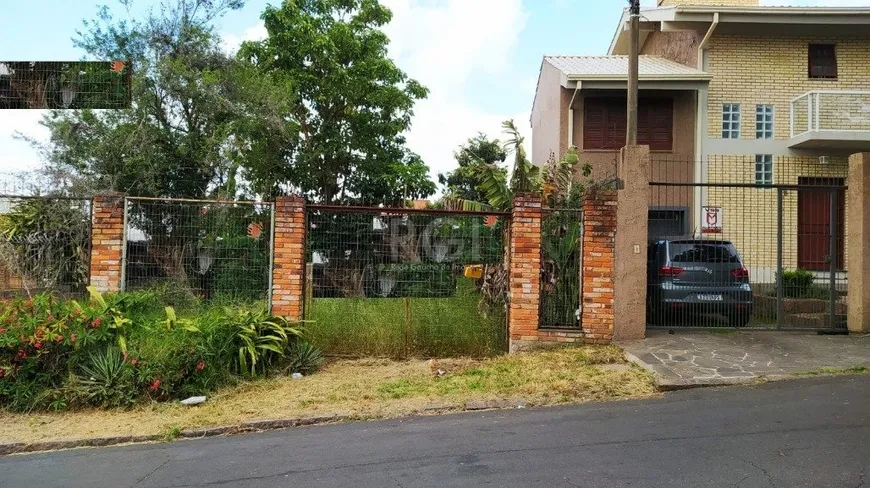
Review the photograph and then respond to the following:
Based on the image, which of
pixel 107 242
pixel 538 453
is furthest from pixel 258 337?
pixel 538 453

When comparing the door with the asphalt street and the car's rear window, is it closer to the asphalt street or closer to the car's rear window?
the car's rear window

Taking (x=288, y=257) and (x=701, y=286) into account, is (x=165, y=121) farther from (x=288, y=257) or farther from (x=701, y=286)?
(x=701, y=286)

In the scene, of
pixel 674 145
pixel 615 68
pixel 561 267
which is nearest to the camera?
pixel 561 267

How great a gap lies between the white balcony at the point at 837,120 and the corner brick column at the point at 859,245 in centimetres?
695

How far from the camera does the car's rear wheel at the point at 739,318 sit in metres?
9.74

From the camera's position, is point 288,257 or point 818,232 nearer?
point 288,257

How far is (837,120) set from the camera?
1623cm

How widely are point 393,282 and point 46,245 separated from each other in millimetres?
4887

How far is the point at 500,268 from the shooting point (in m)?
9.62

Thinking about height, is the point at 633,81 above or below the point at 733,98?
below

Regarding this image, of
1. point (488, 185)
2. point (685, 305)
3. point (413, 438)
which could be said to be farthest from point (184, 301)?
point (685, 305)

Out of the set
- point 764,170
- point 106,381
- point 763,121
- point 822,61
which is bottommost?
point 106,381

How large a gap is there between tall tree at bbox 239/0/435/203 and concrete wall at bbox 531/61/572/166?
13.1ft

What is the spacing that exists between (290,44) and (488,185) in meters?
11.0
